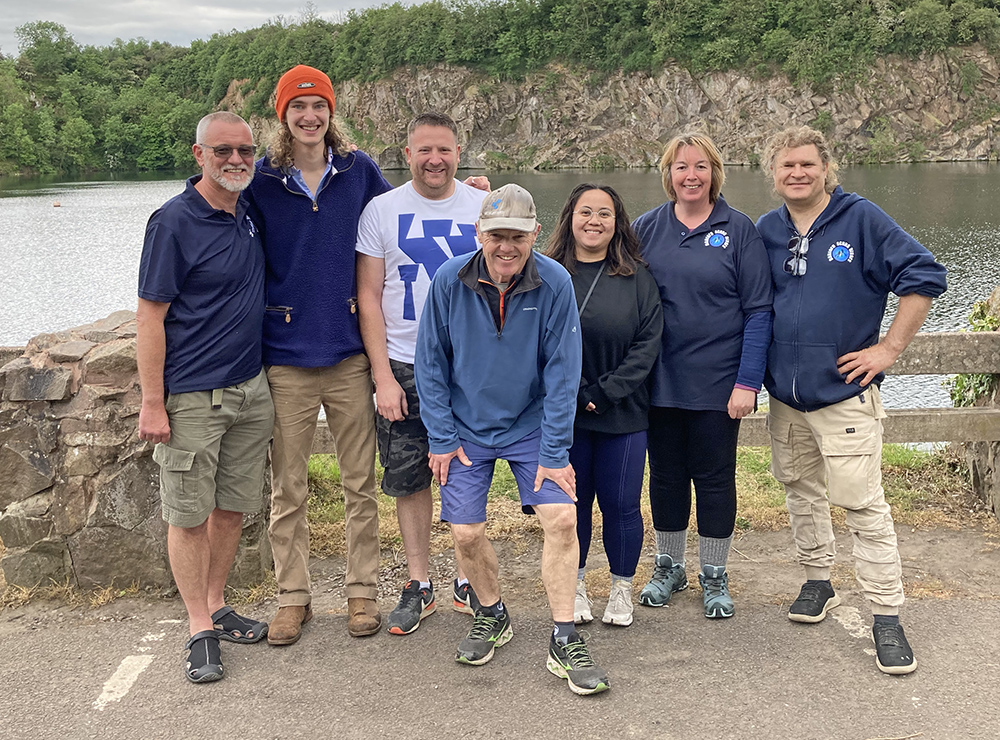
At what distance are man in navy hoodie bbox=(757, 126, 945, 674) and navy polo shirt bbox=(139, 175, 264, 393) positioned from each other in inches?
98.1

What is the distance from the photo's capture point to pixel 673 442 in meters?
4.46

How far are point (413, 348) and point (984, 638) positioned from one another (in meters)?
2.93

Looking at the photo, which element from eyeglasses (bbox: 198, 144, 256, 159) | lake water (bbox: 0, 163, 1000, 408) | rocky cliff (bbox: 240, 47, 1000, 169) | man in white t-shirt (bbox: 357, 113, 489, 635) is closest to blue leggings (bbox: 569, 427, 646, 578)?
man in white t-shirt (bbox: 357, 113, 489, 635)

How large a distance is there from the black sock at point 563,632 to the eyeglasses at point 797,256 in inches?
75.5

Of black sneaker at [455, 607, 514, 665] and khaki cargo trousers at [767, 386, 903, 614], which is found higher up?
khaki cargo trousers at [767, 386, 903, 614]

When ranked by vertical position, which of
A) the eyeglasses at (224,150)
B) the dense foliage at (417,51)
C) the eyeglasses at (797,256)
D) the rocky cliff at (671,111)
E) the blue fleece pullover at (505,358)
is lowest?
the blue fleece pullover at (505,358)

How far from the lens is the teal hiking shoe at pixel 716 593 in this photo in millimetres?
4352

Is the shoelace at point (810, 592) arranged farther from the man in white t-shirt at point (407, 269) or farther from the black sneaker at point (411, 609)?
the black sneaker at point (411, 609)

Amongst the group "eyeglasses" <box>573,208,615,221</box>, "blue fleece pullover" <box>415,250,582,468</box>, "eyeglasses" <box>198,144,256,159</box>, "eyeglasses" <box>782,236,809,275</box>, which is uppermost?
"eyeglasses" <box>198,144,256,159</box>

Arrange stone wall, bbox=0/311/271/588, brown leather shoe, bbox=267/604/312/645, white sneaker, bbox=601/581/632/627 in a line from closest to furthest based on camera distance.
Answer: brown leather shoe, bbox=267/604/312/645 → white sneaker, bbox=601/581/632/627 → stone wall, bbox=0/311/271/588

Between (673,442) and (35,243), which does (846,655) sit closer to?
(673,442)

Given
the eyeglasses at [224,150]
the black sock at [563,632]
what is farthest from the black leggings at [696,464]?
the eyeglasses at [224,150]

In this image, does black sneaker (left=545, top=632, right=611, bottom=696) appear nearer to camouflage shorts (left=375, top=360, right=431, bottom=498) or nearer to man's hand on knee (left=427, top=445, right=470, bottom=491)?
man's hand on knee (left=427, top=445, right=470, bottom=491)

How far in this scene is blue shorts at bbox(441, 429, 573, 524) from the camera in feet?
13.0
